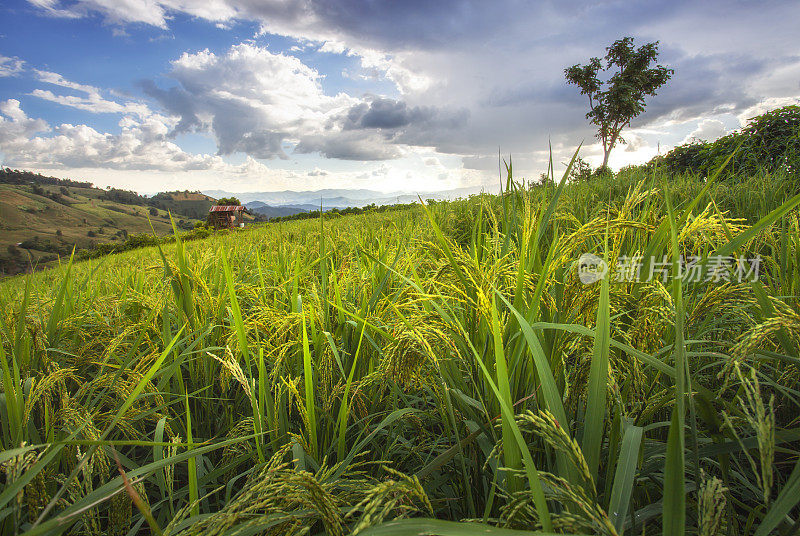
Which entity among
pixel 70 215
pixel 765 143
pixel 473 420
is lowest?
pixel 473 420

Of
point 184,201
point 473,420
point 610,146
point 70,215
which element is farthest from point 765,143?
point 184,201

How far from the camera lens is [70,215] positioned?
382 feet

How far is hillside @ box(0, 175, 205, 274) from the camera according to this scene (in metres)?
94.4

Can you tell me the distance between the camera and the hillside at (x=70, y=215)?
A: 9438 cm

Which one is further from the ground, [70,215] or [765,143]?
[70,215]

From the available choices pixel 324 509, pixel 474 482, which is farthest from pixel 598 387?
pixel 324 509

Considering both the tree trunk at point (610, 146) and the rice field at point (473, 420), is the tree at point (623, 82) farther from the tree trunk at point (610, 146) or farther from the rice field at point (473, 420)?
the rice field at point (473, 420)

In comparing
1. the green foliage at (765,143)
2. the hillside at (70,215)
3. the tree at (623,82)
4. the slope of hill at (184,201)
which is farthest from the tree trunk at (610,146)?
the slope of hill at (184,201)

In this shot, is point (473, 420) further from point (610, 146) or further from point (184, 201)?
point (184, 201)

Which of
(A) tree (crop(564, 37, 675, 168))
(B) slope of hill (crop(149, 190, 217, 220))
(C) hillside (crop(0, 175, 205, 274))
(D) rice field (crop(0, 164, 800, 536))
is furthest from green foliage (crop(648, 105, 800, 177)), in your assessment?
(B) slope of hill (crop(149, 190, 217, 220))

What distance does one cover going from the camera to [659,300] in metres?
1.19

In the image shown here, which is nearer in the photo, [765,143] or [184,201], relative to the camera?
[765,143]

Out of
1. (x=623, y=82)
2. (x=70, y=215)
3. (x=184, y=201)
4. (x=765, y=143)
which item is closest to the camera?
(x=765, y=143)

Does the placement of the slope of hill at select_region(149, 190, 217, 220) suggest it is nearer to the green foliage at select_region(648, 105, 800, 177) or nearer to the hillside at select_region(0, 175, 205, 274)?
the hillside at select_region(0, 175, 205, 274)
